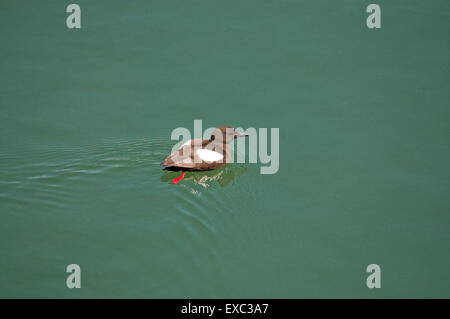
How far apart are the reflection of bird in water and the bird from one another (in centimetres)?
10

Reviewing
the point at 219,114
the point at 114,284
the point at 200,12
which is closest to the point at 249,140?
the point at 219,114

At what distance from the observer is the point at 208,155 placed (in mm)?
7031

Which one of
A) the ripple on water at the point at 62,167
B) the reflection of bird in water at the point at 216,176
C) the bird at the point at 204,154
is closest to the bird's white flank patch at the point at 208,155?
the bird at the point at 204,154

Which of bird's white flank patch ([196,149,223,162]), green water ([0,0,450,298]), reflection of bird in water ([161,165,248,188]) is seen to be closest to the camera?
green water ([0,0,450,298])

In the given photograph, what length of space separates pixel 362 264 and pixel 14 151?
6.09 meters

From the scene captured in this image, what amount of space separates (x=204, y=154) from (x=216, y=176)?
45cm

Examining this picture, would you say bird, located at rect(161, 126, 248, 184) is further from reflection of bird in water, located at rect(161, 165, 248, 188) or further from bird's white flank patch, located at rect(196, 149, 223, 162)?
reflection of bird in water, located at rect(161, 165, 248, 188)

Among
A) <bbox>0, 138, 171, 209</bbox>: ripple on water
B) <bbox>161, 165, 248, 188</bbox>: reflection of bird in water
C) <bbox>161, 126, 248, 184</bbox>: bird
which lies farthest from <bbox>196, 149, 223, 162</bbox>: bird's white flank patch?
<bbox>0, 138, 171, 209</bbox>: ripple on water

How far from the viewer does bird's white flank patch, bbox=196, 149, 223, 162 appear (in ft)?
22.9

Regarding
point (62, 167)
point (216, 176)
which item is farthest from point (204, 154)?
point (62, 167)

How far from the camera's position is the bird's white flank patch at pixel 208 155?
6.97 m

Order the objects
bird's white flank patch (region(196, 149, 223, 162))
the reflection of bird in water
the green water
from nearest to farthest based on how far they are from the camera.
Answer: the green water → the reflection of bird in water → bird's white flank patch (region(196, 149, 223, 162))

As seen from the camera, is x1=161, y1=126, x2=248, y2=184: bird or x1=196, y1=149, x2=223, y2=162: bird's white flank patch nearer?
x1=161, y1=126, x2=248, y2=184: bird

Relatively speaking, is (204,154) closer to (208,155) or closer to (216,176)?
(208,155)
